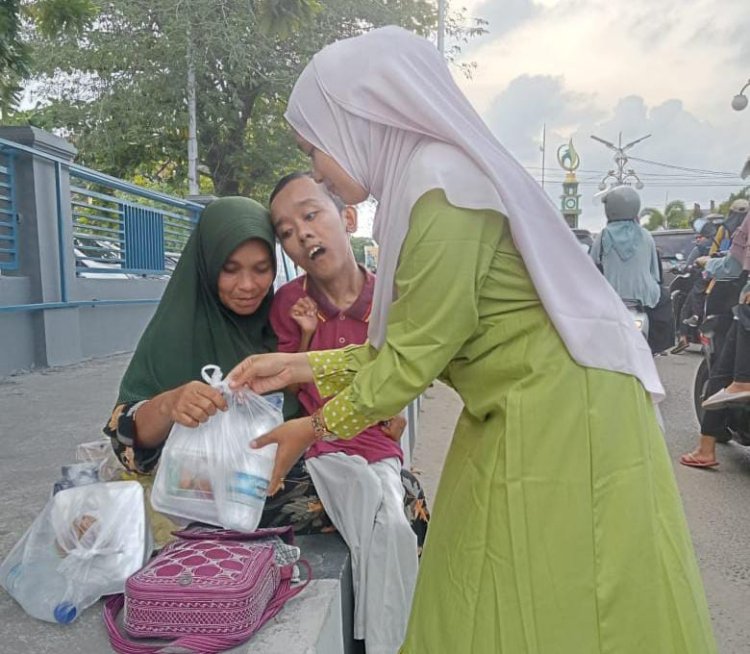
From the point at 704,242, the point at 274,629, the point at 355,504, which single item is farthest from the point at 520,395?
the point at 704,242

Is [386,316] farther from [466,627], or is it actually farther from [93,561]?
[93,561]

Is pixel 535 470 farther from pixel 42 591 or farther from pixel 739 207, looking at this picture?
pixel 739 207

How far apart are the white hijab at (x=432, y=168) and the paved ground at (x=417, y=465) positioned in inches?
45.6

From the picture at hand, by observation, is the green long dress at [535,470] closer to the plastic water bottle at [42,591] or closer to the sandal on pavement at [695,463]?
the plastic water bottle at [42,591]

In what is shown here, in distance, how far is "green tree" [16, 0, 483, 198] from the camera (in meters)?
14.4

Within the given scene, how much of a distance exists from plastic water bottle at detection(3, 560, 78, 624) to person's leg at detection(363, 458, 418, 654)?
727 mm

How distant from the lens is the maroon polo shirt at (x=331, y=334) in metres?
2.04

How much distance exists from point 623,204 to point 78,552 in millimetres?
5304

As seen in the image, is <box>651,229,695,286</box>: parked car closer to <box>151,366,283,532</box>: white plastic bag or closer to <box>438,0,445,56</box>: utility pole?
<box>438,0,445,56</box>: utility pole

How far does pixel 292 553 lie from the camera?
167cm

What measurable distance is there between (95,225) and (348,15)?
34.7 ft

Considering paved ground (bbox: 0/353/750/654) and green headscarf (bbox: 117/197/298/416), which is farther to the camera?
paved ground (bbox: 0/353/750/654)

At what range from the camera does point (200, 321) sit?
207 centimetres

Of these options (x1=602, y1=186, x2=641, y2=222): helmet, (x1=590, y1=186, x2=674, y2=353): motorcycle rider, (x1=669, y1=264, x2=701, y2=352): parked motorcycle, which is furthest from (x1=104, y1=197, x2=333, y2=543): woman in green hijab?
(x1=669, y1=264, x2=701, y2=352): parked motorcycle
